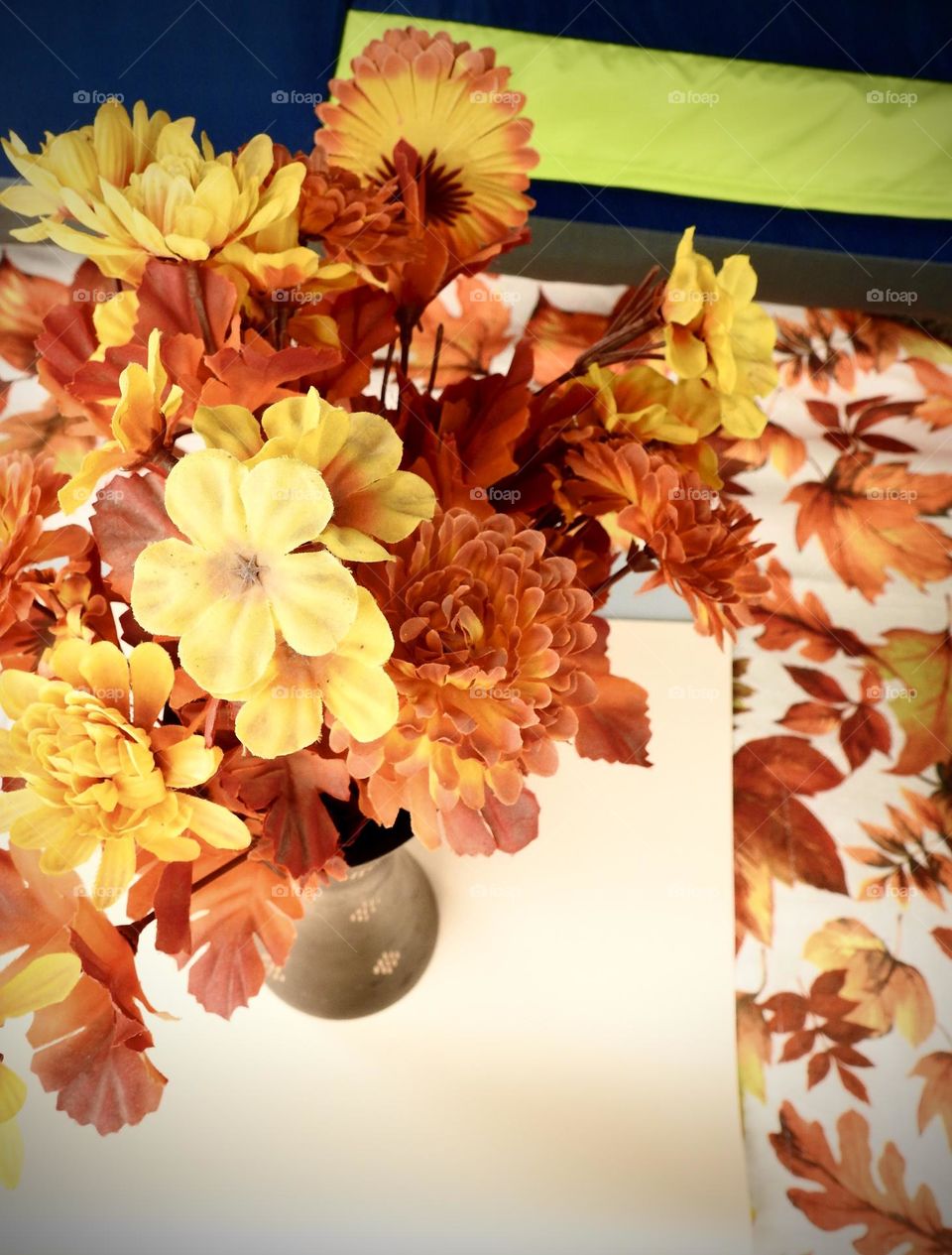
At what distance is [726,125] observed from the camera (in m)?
1.17

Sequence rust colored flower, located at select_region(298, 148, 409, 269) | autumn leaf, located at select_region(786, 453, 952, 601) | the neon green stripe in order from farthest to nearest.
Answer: the neon green stripe → autumn leaf, located at select_region(786, 453, 952, 601) → rust colored flower, located at select_region(298, 148, 409, 269)

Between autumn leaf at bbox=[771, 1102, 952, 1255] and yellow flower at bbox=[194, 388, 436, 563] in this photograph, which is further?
autumn leaf at bbox=[771, 1102, 952, 1255]

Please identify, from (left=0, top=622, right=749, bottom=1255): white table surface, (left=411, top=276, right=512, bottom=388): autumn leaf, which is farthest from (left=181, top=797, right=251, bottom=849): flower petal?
(left=411, top=276, right=512, bottom=388): autumn leaf

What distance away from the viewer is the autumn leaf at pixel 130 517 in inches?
12.8

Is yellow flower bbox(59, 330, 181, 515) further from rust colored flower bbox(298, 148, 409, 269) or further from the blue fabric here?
the blue fabric

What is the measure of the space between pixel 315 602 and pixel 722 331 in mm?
205

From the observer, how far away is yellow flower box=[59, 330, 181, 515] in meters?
0.31

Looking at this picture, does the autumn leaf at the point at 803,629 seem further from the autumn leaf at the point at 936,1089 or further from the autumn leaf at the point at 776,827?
the autumn leaf at the point at 936,1089

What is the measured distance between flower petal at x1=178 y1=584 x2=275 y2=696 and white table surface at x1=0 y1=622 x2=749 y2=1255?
1.40 feet

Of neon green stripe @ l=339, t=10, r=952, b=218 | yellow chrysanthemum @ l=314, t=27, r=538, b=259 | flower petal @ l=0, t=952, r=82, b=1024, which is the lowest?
flower petal @ l=0, t=952, r=82, b=1024

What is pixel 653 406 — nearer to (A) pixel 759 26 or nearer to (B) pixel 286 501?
(B) pixel 286 501

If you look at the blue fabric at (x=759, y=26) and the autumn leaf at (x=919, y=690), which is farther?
the blue fabric at (x=759, y=26)

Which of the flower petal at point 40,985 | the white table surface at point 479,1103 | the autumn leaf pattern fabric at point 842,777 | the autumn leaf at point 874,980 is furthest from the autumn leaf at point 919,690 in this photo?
the flower petal at point 40,985

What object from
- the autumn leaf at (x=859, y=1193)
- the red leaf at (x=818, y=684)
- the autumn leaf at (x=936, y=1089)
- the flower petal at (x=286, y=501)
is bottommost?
the autumn leaf at (x=859, y=1193)
